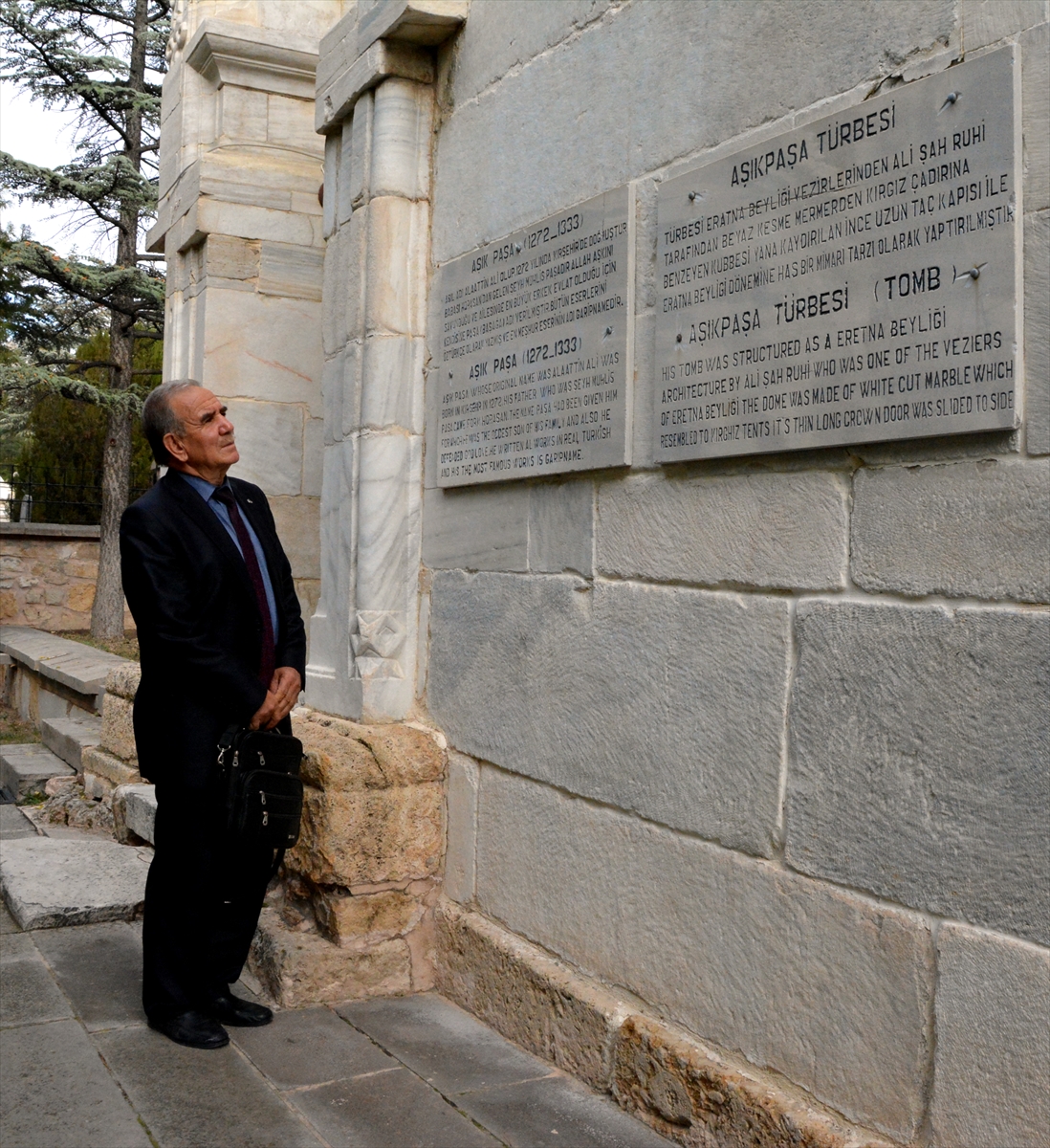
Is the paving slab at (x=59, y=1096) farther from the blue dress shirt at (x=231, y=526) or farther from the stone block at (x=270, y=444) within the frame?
the stone block at (x=270, y=444)

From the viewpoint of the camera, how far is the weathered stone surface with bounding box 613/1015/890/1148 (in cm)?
240

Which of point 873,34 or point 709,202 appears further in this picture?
point 709,202

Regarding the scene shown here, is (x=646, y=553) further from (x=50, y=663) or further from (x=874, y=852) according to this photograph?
(x=50, y=663)

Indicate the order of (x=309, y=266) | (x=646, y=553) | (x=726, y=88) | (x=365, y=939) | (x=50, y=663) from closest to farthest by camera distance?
(x=726, y=88) < (x=646, y=553) < (x=365, y=939) < (x=309, y=266) < (x=50, y=663)

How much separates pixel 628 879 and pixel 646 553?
0.79 m

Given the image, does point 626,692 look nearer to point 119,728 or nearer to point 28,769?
point 119,728

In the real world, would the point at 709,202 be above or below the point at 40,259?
below

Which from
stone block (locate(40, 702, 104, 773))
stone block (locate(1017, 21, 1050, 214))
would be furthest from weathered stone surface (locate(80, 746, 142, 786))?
stone block (locate(1017, 21, 1050, 214))

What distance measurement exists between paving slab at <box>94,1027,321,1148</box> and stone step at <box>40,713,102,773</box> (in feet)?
13.3

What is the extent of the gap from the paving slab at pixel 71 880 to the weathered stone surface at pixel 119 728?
2.50ft

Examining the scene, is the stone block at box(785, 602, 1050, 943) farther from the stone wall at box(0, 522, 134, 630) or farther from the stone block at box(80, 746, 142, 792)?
the stone wall at box(0, 522, 134, 630)

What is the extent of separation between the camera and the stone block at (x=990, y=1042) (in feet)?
6.57

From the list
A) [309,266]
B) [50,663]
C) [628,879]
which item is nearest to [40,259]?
[50,663]

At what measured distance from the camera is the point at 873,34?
2375mm
